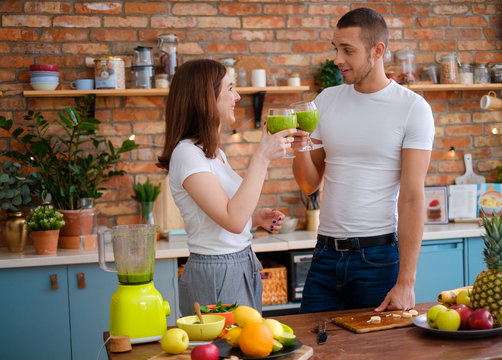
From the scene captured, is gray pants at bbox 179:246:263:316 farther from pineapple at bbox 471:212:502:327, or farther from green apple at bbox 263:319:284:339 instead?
pineapple at bbox 471:212:502:327

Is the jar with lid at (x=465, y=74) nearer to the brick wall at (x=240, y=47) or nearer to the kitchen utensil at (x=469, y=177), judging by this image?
the brick wall at (x=240, y=47)

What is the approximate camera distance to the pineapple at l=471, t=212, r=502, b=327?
5.32 ft

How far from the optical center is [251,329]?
139cm

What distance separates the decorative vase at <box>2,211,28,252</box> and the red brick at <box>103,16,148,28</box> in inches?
51.3

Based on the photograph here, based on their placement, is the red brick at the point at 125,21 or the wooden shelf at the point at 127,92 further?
the red brick at the point at 125,21

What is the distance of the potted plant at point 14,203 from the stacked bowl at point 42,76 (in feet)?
1.62

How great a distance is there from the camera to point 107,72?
3.50 metres

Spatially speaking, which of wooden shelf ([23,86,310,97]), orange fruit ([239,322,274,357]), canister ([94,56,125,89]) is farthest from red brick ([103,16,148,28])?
orange fruit ([239,322,274,357])

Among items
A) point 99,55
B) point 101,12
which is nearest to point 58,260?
point 99,55

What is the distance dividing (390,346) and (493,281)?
0.36 meters

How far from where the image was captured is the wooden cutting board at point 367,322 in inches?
66.0

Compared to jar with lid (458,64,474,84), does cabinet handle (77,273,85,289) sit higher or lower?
lower

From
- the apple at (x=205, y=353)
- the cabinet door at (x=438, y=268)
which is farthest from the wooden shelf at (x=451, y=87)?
the apple at (x=205, y=353)

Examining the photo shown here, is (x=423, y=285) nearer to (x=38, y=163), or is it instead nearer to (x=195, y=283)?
(x=195, y=283)
